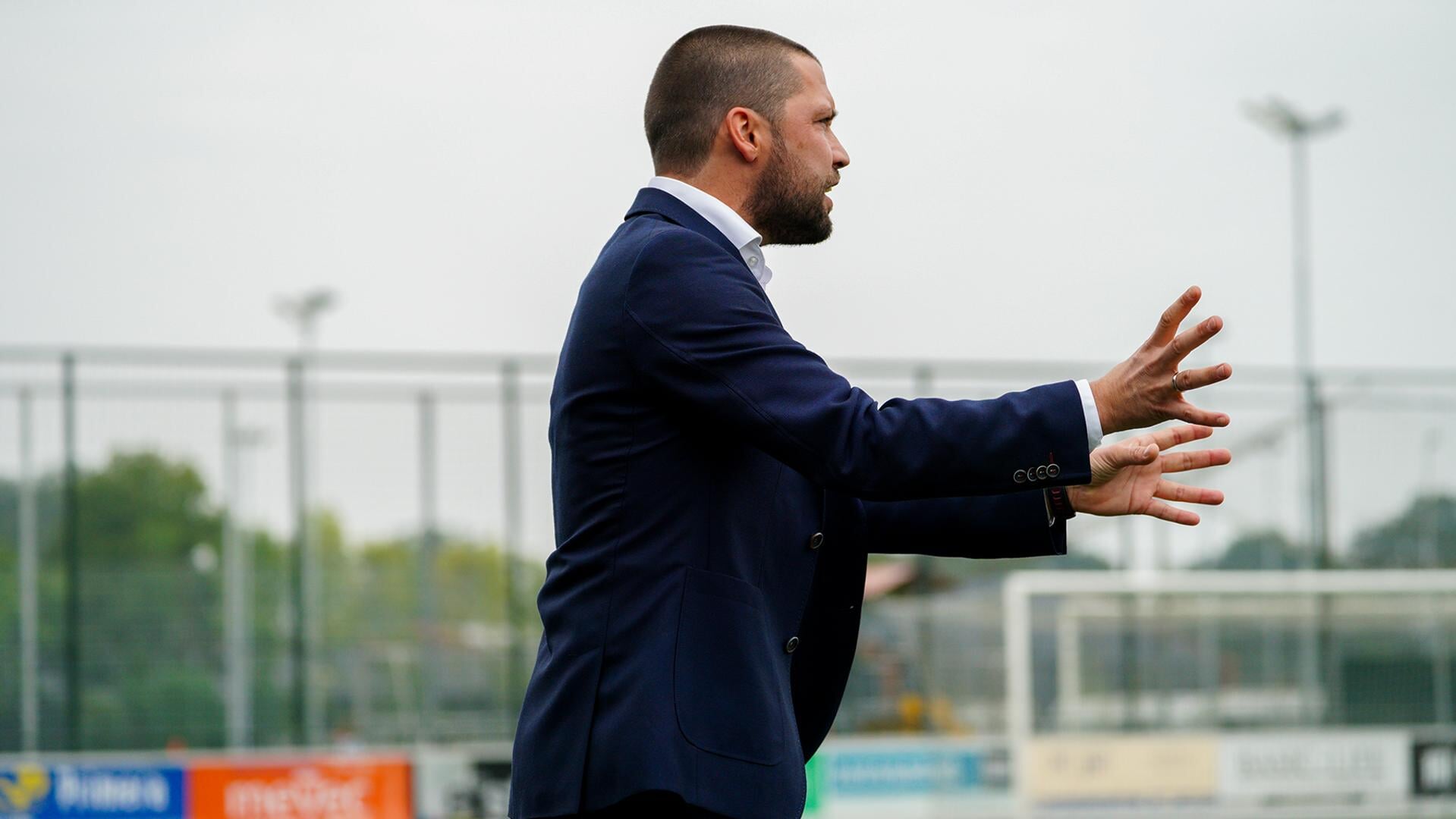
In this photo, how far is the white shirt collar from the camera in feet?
7.32

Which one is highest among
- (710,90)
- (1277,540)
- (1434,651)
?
(710,90)

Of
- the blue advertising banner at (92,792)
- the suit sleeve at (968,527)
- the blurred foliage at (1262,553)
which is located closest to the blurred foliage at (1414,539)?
the blurred foliage at (1262,553)

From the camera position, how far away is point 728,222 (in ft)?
7.32

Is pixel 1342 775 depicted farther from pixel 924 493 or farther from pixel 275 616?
pixel 924 493

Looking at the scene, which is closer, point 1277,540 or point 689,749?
point 689,749

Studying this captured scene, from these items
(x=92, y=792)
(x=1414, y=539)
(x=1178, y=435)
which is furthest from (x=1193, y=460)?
(x=1414, y=539)

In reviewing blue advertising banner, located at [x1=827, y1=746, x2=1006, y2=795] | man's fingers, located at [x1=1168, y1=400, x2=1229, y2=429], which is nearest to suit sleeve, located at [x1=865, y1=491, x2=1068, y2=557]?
man's fingers, located at [x1=1168, y1=400, x2=1229, y2=429]

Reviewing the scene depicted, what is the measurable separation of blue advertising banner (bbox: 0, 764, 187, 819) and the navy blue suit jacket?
33.4 feet

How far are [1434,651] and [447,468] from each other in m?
8.78

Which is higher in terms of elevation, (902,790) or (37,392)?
(37,392)

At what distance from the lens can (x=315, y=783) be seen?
1162 centimetres

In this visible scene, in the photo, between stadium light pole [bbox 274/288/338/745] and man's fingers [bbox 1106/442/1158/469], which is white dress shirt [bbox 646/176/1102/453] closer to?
man's fingers [bbox 1106/442/1158/469]

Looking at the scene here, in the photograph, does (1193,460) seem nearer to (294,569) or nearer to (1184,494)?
(1184,494)

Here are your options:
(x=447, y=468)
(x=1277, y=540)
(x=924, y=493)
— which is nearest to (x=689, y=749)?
(x=924, y=493)
